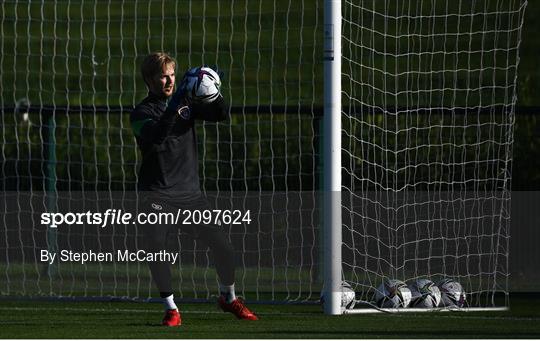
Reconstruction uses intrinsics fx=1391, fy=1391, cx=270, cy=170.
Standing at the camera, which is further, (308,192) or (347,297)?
(308,192)

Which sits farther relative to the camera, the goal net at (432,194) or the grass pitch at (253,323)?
the goal net at (432,194)

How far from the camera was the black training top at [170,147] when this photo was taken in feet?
27.5

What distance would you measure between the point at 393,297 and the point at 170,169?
1.88 meters

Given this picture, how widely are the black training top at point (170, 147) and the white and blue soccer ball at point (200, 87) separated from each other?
2.8 inches

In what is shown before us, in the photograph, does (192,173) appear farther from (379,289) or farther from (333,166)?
(379,289)

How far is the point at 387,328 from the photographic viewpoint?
821 cm

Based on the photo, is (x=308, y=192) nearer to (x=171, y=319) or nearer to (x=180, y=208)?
(x=180, y=208)

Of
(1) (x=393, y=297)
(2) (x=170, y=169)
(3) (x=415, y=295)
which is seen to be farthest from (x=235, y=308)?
(3) (x=415, y=295)

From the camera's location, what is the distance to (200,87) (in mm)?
8312

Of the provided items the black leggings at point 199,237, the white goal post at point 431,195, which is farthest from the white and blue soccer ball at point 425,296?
the black leggings at point 199,237

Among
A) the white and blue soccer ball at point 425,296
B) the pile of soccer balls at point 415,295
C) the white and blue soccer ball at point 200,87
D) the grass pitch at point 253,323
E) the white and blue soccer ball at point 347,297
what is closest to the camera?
the grass pitch at point 253,323

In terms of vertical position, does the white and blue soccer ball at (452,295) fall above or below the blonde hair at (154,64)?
below

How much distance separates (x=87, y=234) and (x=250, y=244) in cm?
158

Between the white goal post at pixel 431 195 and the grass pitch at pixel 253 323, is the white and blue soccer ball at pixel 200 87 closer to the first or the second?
the grass pitch at pixel 253 323
